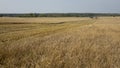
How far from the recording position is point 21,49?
7.17 meters

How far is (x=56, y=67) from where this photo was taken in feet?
17.5

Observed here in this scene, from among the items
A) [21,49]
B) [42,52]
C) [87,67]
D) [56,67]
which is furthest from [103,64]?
[21,49]

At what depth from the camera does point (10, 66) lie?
5312 millimetres

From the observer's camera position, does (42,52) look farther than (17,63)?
Yes

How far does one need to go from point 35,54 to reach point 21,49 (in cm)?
89

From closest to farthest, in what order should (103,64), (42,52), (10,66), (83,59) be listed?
(10,66), (103,64), (83,59), (42,52)

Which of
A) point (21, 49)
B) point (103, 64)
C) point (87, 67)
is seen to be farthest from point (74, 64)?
point (21, 49)

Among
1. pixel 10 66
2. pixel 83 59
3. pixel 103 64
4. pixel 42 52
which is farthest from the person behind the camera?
pixel 42 52

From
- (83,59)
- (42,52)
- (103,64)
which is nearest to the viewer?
(103,64)

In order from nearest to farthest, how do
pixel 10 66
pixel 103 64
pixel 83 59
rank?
1. pixel 10 66
2. pixel 103 64
3. pixel 83 59

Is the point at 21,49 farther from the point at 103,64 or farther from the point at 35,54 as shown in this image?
the point at 103,64

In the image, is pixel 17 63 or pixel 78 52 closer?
pixel 17 63

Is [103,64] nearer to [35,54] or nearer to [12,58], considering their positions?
[35,54]

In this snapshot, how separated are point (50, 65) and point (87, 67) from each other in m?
0.89
